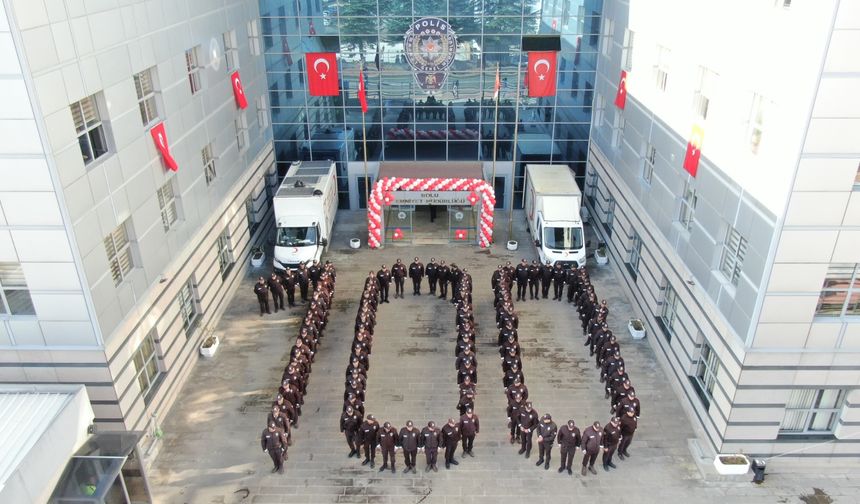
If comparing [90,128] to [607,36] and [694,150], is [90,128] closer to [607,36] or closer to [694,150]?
[694,150]

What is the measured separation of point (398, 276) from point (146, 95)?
988 cm

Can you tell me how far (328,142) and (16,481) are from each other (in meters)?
20.1

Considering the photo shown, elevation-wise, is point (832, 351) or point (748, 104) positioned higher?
point (748, 104)

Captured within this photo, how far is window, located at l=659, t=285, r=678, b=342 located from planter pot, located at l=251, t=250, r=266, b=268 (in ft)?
48.6

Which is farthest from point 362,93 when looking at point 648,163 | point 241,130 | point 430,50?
point 648,163

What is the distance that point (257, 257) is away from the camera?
968 inches

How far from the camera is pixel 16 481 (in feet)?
36.2

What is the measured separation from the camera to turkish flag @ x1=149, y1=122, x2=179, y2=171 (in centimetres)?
1598

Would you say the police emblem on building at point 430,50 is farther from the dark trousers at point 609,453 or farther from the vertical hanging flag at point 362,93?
the dark trousers at point 609,453

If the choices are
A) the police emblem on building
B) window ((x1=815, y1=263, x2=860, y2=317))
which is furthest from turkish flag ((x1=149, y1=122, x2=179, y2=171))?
window ((x1=815, y1=263, x2=860, y2=317))

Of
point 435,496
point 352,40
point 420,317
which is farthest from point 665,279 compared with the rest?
point 352,40

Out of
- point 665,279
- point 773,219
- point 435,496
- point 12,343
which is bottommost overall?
point 435,496

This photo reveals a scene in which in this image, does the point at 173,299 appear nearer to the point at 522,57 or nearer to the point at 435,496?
the point at 435,496

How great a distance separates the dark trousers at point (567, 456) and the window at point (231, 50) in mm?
17114
